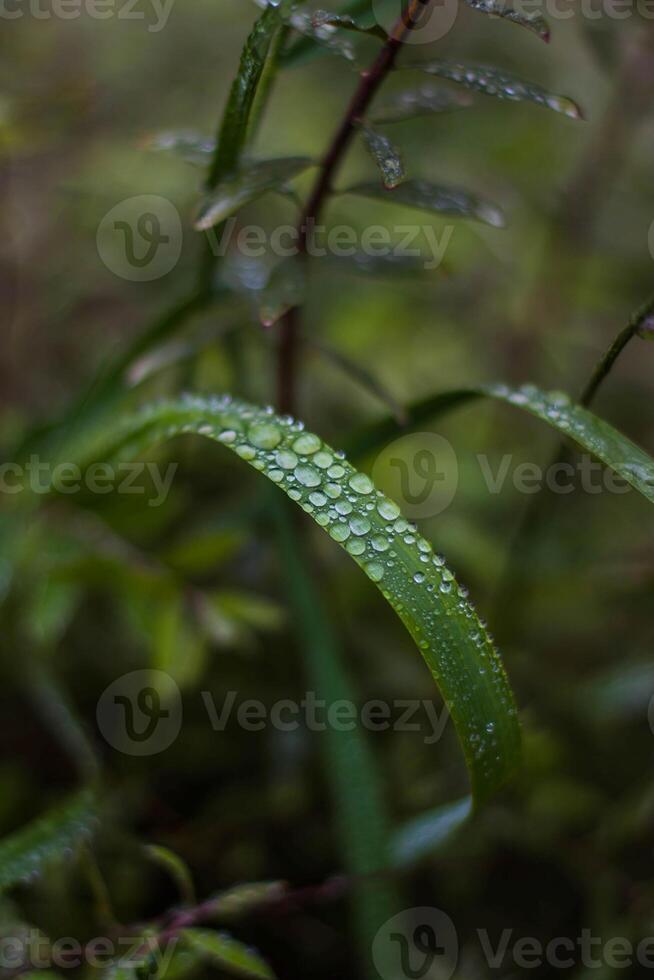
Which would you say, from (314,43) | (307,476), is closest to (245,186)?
(314,43)

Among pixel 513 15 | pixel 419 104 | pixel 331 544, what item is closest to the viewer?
pixel 513 15

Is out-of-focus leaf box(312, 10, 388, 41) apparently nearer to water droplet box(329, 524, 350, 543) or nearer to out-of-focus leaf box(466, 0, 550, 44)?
out-of-focus leaf box(466, 0, 550, 44)

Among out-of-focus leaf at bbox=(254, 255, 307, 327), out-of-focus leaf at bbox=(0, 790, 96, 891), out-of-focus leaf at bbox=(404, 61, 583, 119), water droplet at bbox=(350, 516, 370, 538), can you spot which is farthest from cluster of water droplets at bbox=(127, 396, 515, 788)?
out-of-focus leaf at bbox=(0, 790, 96, 891)

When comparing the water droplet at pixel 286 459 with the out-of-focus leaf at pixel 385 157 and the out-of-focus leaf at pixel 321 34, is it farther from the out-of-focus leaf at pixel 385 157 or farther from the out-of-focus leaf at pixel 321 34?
the out-of-focus leaf at pixel 321 34

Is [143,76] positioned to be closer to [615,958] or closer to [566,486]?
[566,486]

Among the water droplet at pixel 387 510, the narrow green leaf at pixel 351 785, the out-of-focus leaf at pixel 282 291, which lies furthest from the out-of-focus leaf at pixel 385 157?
the narrow green leaf at pixel 351 785

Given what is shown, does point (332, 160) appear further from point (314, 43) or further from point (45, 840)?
point (45, 840)

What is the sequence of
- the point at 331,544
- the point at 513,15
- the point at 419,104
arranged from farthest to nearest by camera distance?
the point at 331,544 → the point at 419,104 → the point at 513,15
